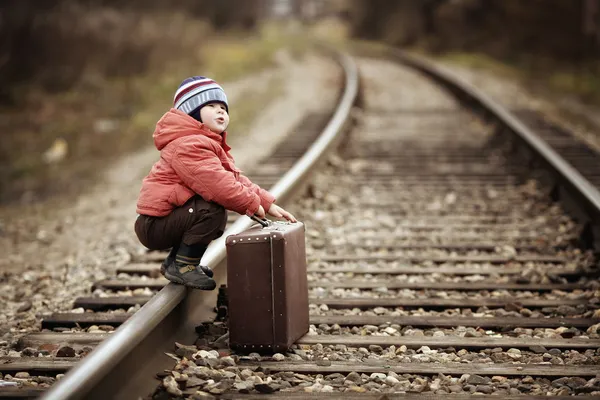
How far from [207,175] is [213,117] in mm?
256

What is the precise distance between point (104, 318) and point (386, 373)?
146 cm

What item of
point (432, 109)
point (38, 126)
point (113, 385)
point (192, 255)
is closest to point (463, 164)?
point (432, 109)

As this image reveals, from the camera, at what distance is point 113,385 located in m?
2.62

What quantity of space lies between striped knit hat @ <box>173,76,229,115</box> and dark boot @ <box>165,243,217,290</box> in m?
0.61

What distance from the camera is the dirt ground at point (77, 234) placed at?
4.61 meters

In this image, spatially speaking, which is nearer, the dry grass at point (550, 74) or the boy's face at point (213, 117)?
the boy's face at point (213, 117)

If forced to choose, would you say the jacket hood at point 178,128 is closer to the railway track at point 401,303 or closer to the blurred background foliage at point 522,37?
the railway track at point 401,303

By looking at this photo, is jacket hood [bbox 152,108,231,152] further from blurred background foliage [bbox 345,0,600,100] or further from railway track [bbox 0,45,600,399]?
blurred background foliage [bbox 345,0,600,100]

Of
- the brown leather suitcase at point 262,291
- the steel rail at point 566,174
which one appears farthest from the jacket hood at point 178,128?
the steel rail at point 566,174

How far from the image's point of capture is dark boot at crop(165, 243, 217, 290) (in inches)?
135

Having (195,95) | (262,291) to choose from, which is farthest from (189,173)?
(262,291)

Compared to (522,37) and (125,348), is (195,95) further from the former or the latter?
(522,37)

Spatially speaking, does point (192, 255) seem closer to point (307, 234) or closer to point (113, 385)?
point (113, 385)

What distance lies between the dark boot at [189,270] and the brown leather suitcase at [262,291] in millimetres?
173
